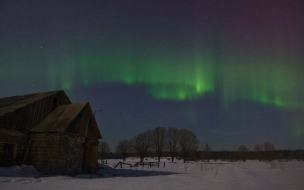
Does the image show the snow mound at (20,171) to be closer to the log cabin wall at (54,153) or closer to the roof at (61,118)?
the log cabin wall at (54,153)

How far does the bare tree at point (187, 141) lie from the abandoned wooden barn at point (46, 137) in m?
64.7

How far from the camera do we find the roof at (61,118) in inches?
756

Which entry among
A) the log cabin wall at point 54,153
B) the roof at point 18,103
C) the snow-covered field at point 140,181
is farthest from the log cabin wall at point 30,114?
the snow-covered field at point 140,181

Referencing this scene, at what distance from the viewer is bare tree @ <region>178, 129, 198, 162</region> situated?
8390 cm

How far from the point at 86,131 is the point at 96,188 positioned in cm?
1183

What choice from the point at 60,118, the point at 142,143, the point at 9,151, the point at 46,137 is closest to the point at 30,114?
the point at 60,118

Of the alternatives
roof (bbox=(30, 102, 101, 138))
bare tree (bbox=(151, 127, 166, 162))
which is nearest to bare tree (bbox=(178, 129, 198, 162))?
bare tree (bbox=(151, 127, 166, 162))

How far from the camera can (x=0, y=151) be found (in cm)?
1762

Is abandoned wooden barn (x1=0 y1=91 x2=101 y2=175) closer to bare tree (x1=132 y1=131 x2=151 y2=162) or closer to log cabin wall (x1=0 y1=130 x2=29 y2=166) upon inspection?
log cabin wall (x1=0 y1=130 x2=29 y2=166)

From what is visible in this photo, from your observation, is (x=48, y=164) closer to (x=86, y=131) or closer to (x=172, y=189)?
(x=86, y=131)

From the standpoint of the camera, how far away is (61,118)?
20.5m

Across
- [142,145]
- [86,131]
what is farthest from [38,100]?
[142,145]

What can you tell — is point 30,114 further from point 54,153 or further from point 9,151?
point 54,153

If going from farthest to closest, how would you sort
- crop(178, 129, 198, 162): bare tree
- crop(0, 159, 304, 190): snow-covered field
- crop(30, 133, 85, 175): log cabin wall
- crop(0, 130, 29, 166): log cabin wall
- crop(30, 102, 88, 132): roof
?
crop(178, 129, 198, 162): bare tree → crop(30, 102, 88, 132): roof → crop(30, 133, 85, 175): log cabin wall → crop(0, 130, 29, 166): log cabin wall → crop(0, 159, 304, 190): snow-covered field
